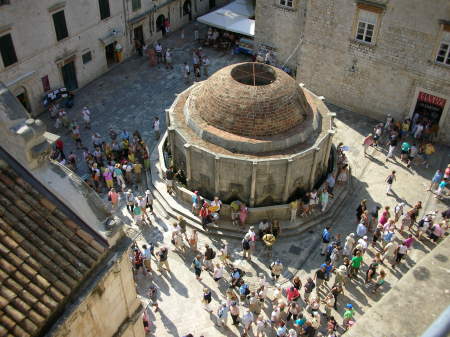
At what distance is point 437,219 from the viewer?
78.7ft

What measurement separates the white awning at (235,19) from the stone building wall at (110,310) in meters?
26.5

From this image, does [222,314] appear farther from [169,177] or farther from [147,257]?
[169,177]

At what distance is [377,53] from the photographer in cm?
2822

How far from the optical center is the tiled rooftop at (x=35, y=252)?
32.2ft

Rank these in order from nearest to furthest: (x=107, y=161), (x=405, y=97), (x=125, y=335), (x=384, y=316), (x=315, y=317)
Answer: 1. (x=384, y=316)
2. (x=125, y=335)
3. (x=315, y=317)
4. (x=107, y=161)
5. (x=405, y=97)

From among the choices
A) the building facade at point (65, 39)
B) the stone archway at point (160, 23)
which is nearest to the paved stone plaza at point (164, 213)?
the building facade at point (65, 39)

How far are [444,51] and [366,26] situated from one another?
4542mm

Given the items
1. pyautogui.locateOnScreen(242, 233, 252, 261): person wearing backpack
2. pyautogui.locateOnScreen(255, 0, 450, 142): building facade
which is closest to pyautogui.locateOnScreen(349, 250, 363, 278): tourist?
pyautogui.locateOnScreen(242, 233, 252, 261): person wearing backpack

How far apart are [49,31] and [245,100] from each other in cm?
1434

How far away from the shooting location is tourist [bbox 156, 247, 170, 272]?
20603mm

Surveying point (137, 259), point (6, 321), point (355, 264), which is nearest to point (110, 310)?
point (6, 321)

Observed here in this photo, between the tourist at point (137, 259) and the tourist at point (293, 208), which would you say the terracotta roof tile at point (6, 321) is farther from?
the tourist at point (293, 208)

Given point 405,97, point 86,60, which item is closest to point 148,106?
point 86,60

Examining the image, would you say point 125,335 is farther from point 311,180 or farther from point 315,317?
point 311,180
